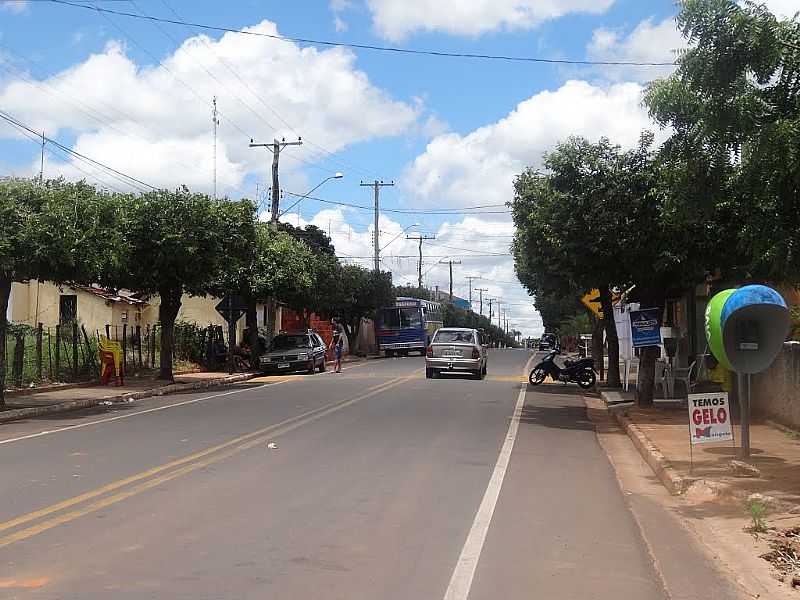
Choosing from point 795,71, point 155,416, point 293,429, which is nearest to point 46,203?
point 155,416

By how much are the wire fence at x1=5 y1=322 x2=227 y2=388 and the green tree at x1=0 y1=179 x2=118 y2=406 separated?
198 inches

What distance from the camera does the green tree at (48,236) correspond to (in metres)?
17.2

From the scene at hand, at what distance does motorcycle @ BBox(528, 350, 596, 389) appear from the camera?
89.6 feet

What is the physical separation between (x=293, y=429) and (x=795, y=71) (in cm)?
942

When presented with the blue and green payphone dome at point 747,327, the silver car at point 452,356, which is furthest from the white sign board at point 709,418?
the silver car at point 452,356

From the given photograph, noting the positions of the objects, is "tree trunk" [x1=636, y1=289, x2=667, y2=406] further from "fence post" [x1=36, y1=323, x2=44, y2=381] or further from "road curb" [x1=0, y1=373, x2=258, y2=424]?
"fence post" [x1=36, y1=323, x2=44, y2=381]

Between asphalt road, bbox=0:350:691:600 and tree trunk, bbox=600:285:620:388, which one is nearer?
asphalt road, bbox=0:350:691:600

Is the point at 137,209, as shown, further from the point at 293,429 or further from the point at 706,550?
the point at 706,550

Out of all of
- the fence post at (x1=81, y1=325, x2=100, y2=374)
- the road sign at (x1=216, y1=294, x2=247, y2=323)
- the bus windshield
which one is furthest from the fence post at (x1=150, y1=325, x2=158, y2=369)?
the bus windshield

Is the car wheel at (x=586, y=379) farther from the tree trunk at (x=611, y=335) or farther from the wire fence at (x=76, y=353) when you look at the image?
the wire fence at (x=76, y=353)

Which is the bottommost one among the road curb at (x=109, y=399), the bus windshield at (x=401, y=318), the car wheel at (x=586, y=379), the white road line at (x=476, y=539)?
the white road line at (x=476, y=539)

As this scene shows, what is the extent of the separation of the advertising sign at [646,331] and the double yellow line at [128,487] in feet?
A: 23.7

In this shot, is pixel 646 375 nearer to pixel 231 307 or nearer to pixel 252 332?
pixel 231 307

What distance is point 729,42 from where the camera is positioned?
9789mm
